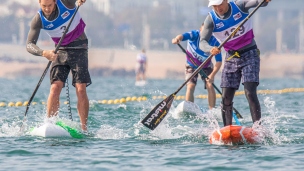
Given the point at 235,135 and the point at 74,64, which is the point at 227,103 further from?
the point at 74,64

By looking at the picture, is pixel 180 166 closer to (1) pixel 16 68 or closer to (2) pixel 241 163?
(2) pixel 241 163

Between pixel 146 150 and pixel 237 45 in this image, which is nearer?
pixel 146 150

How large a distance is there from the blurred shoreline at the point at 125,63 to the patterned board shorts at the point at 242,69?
63.7 meters

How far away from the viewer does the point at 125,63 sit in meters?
88.2

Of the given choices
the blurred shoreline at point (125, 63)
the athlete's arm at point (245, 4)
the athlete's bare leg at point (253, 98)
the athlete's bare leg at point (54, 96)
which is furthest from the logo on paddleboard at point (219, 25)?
the blurred shoreline at point (125, 63)

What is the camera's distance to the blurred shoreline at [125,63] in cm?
7788

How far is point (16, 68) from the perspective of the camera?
7794 centimetres

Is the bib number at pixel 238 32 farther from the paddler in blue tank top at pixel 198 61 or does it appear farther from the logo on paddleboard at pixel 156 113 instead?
the paddler in blue tank top at pixel 198 61

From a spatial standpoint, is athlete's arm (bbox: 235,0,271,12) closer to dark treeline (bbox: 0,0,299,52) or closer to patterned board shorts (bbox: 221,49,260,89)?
patterned board shorts (bbox: 221,49,260,89)

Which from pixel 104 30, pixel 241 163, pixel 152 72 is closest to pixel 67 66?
pixel 241 163

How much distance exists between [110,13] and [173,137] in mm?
117097

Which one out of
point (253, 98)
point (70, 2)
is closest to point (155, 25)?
point (70, 2)

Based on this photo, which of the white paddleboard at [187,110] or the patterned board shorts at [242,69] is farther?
the white paddleboard at [187,110]

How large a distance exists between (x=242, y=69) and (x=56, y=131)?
274cm
